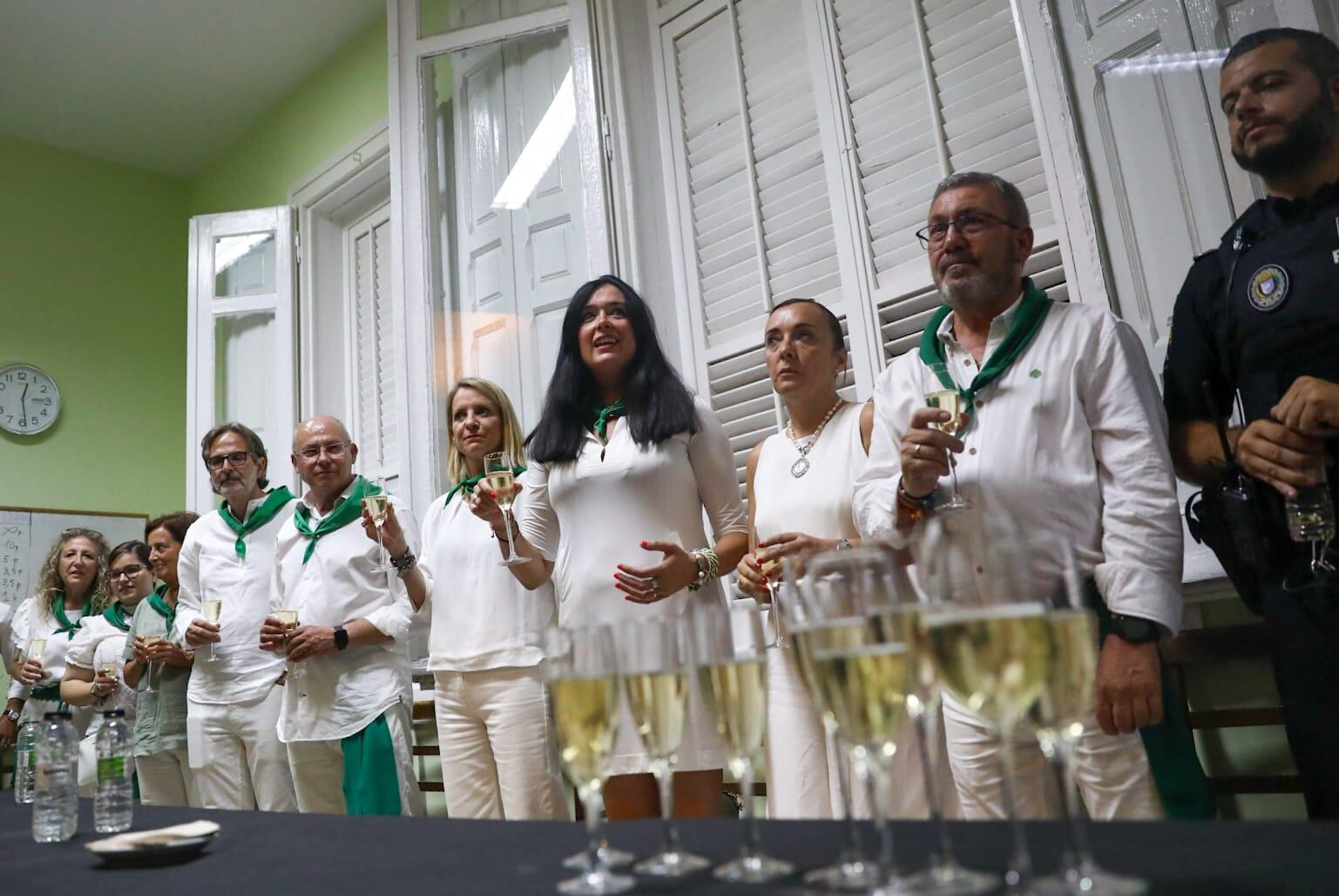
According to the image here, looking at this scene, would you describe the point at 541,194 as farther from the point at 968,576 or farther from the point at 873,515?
the point at 968,576

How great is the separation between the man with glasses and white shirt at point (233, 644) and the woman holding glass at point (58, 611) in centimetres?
157

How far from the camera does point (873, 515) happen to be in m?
1.76

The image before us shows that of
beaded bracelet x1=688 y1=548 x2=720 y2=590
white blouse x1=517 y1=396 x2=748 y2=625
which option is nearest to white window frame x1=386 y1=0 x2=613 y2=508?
white blouse x1=517 y1=396 x2=748 y2=625

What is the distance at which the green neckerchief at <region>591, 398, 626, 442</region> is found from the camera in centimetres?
229

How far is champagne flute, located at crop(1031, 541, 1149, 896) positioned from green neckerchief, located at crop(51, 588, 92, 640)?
192 inches

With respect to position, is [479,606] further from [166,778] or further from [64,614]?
[64,614]

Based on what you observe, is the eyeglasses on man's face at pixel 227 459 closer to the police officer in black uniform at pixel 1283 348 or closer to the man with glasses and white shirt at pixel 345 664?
the man with glasses and white shirt at pixel 345 664

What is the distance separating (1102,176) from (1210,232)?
336 millimetres

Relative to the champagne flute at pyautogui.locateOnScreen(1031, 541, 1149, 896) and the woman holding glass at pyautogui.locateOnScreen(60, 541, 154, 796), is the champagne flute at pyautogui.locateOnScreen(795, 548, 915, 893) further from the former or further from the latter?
the woman holding glass at pyautogui.locateOnScreen(60, 541, 154, 796)

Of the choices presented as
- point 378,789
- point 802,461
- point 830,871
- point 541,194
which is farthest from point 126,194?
point 830,871

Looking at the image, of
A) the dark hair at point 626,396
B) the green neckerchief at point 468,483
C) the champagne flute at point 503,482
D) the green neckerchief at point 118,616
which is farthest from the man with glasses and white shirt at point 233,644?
the dark hair at point 626,396

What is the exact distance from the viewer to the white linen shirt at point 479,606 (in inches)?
100

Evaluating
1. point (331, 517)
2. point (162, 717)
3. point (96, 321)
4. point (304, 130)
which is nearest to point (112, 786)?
point (331, 517)

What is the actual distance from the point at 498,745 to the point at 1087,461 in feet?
5.17
